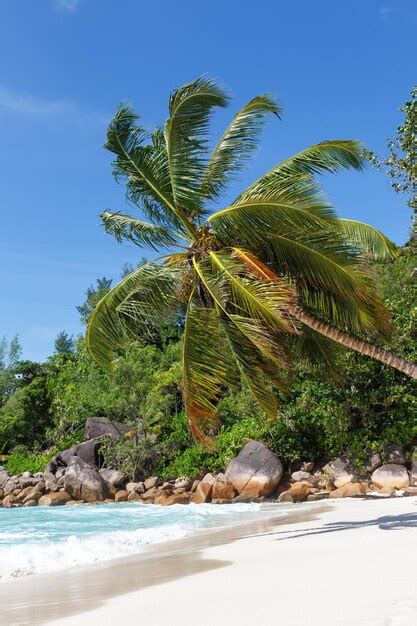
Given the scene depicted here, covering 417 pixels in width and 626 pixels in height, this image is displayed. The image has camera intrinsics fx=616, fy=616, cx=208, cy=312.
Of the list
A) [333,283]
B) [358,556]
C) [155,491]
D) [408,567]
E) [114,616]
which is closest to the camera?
[114,616]

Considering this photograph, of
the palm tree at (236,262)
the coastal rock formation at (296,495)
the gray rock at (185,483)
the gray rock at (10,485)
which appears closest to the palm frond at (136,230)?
the palm tree at (236,262)

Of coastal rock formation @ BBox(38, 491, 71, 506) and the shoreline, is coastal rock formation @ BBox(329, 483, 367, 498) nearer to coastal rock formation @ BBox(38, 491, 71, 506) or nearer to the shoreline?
the shoreline

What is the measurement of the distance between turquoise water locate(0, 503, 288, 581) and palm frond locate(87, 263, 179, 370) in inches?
129

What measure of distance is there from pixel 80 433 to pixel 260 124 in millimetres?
27131

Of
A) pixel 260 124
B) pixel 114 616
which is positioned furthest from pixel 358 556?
pixel 260 124

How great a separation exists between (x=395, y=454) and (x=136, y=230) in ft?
43.5

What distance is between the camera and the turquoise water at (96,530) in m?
9.67

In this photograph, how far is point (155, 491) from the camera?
23.9m

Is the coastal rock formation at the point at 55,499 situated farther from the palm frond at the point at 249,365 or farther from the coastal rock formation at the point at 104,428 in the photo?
the palm frond at the point at 249,365

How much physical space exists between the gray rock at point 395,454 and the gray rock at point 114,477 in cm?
1163

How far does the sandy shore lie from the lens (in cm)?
446

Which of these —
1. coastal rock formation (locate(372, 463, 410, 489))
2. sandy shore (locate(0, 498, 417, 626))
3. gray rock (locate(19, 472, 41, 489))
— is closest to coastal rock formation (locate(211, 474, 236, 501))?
coastal rock formation (locate(372, 463, 410, 489))

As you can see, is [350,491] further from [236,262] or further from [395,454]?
[236,262]

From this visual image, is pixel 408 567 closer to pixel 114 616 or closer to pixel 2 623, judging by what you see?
pixel 114 616
